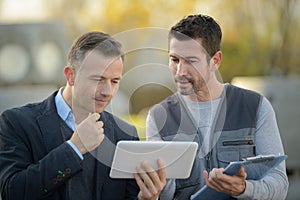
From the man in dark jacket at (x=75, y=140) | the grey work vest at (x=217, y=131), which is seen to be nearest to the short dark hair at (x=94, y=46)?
the man in dark jacket at (x=75, y=140)

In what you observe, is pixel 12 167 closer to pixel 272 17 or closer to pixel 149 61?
pixel 149 61

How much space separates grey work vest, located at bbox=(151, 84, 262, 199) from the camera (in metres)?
4.16

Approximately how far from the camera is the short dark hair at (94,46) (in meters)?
3.84

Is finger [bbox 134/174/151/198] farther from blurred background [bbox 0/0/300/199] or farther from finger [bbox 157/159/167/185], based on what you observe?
blurred background [bbox 0/0/300/199]

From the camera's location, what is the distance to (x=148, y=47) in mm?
3998

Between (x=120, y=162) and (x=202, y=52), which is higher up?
(x=202, y=52)

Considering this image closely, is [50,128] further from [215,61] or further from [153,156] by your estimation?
[215,61]

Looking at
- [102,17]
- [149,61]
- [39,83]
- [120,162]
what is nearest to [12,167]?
[120,162]

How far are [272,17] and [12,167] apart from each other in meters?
13.3

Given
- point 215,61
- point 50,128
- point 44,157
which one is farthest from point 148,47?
point 44,157

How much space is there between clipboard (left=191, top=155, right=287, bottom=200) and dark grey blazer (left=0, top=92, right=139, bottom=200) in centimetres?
33

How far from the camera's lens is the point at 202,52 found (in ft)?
13.9

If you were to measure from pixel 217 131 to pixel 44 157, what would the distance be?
0.96m

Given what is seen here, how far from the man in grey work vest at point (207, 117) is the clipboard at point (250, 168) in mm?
59
